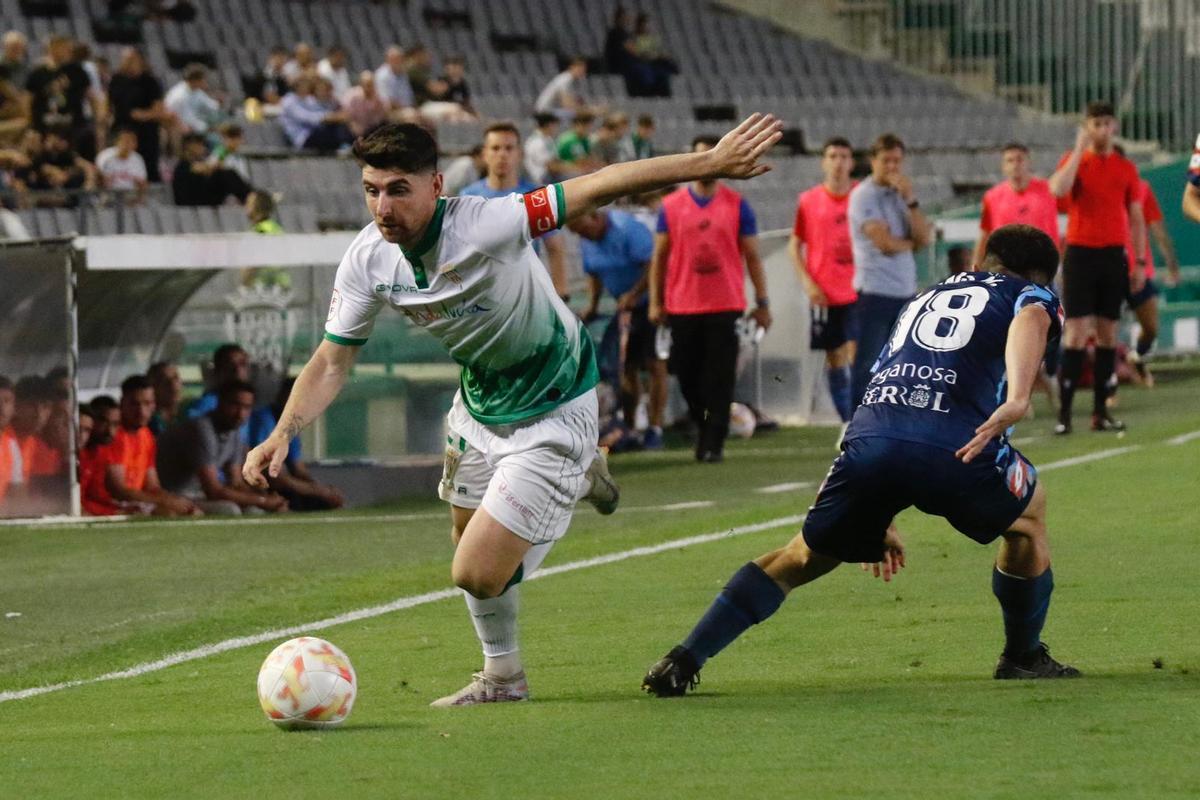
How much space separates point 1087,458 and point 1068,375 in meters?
1.81

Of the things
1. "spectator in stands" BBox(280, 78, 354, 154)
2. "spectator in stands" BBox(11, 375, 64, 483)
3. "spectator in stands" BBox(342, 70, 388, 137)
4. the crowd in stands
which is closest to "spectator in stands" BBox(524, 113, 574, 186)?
"spectator in stands" BBox(342, 70, 388, 137)

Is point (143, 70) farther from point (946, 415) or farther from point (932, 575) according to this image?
point (946, 415)

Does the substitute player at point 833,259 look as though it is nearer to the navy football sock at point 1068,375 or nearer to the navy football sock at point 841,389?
the navy football sock at point 841,389

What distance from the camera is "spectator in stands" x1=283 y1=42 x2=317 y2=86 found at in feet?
76.9

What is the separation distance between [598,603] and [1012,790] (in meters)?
4.20

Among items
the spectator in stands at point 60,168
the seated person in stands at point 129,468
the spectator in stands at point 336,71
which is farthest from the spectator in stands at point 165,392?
the spectator in stands at point 336,71

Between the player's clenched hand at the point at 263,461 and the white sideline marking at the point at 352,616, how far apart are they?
1.49 m

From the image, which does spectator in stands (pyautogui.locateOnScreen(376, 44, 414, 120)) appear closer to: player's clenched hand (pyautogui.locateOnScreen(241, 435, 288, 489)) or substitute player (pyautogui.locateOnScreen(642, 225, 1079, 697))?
player's clenched hand (pyautogui.locateOnScreen(241, 435, 288, 489))


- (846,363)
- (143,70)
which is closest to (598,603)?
(846,363)

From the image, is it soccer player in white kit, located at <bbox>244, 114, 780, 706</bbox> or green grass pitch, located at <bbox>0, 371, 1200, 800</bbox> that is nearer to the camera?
green grass pitch, located at <bbox>0, 371, 1200, 800</bbox>

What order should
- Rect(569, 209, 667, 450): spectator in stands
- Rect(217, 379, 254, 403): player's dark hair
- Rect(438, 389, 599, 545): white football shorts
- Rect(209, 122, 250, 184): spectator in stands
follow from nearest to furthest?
Rect(438, 389, 599, 545): white football shorts
Rect(217, 379, 254, 403): player's dark hair
Rect(569, 209, 667, 450): spectator in stands
Rect(209, 122, 250, 184): spectator in stands

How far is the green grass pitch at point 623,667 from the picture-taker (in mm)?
5090

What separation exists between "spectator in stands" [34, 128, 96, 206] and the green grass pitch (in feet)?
23.5

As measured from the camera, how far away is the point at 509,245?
619 centimetres
